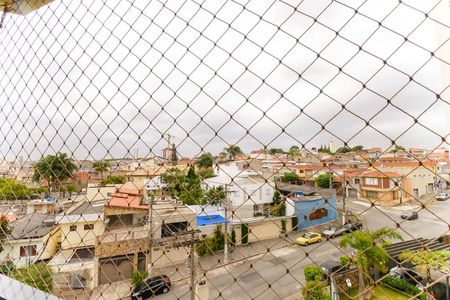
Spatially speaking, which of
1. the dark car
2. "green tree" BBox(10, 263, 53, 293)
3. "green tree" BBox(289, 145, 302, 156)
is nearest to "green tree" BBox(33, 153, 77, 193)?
"green tree" BBox(10, 263, 53, 293)

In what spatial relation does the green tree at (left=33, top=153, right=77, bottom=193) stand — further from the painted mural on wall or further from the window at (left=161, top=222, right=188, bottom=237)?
the painted mural on wall

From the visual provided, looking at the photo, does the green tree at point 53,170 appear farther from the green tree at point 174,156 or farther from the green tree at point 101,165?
the green tree at point 174,156

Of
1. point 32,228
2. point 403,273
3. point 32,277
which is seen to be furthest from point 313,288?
point 32,228

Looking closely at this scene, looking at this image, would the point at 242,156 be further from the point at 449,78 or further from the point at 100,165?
the point at 100,165

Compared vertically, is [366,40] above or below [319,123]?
above

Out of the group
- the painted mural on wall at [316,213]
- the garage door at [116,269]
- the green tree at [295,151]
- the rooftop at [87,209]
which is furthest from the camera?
the rooftop at [87,209]

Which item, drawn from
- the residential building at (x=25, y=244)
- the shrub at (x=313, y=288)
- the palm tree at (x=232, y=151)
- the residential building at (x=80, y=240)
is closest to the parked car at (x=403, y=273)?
the shrub at (x=313, y=288)

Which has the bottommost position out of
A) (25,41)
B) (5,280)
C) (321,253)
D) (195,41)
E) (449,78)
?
(321,253)

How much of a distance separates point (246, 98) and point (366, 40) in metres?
0.27

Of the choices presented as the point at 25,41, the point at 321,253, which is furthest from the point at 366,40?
the point at 321,253

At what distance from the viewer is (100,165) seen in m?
1.03

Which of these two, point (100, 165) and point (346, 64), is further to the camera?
point (100, 165)

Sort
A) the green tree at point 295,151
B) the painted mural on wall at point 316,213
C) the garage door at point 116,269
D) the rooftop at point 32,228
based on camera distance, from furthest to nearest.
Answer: the rooftop at point 32,228, the garage door at point 116,269, the painted mural on wall at point 316,213, the green tree at point 295,151

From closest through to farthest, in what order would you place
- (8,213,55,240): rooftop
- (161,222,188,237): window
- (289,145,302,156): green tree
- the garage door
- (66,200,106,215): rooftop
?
1. (289,145,302,156): green tree
2. the garage door
3. (161,222,188,237): window
4. (66,200,106,215): rooftop
5. (8,213,55,240): rooftop
